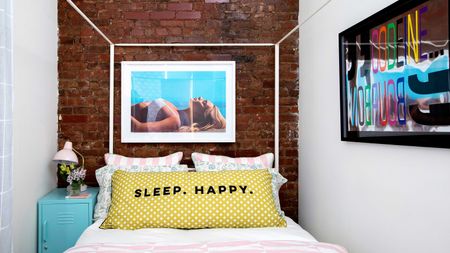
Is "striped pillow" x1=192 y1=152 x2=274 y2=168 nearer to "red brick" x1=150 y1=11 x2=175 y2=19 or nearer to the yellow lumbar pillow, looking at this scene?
the yellow lumbar pillow

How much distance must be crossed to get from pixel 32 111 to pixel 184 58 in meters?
1.24

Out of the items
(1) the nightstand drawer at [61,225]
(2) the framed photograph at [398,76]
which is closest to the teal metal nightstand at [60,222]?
(1) the nightstand drawer at [61,225]

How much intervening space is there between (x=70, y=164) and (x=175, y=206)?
1.09m

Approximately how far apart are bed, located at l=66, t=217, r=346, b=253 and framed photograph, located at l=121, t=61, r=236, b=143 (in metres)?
0.92

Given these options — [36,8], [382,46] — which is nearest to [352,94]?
[382,46]

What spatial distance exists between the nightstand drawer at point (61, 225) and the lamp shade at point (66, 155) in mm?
351

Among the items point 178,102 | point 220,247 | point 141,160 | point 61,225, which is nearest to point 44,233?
point 61,225

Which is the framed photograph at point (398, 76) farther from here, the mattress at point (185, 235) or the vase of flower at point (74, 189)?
the vase of flower at point (74, 189)

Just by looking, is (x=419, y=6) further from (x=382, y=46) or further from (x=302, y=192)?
(x=302, y=192)

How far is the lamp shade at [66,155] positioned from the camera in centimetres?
275

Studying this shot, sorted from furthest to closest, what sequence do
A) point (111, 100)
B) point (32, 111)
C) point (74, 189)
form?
1. point (111, 100)
2. point (74, 189)
3. point (32, 111)

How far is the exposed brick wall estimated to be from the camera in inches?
120

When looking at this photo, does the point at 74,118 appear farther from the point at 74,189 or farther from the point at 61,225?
the point at 61,225

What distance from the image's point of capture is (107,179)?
263 cm
